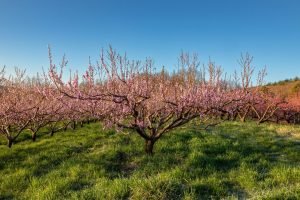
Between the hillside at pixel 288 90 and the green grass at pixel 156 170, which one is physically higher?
the hillside at pixel 288 90

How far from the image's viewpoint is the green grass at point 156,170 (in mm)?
6520

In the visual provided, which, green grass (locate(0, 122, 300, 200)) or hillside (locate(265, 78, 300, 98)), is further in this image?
hillside (locate(265, 78, 300, 98))

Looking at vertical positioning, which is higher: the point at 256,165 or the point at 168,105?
the point at 168,105

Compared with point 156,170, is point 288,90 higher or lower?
higher

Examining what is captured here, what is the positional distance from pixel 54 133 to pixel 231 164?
11.7m

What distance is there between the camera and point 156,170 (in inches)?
330

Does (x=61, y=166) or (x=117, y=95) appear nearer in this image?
(x=117, y=95)

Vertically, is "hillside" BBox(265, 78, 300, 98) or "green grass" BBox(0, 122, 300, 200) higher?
"hillside" BBox(265, 78, 300, 98)

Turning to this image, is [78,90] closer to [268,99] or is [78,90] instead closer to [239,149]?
[239,149]

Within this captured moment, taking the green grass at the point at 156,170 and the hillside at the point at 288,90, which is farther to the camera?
the hillside at the point at 288,90

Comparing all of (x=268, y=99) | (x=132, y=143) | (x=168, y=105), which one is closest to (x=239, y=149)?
(x=168, y=105)

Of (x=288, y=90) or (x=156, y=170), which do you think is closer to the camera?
(x=156, y=170)

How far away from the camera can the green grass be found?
6520 mm

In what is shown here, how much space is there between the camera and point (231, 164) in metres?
9.02
